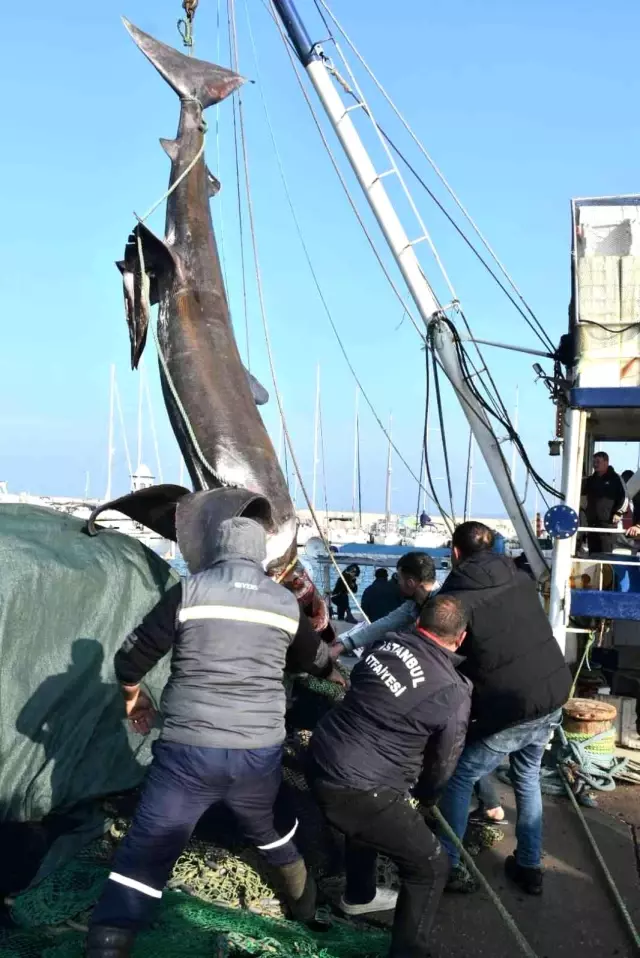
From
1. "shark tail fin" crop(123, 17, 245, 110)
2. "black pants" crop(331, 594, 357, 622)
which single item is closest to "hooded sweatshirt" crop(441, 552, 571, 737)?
"shark tail fin" crop(123, 17, 245, 110)

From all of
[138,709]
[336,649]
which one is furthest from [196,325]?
[138,709]

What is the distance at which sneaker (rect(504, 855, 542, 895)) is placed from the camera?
13.3ft

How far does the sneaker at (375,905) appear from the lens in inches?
148

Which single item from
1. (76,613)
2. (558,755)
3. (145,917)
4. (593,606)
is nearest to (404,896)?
(145,917)

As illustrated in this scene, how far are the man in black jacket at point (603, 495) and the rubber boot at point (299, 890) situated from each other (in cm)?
555

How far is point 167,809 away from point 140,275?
440cm

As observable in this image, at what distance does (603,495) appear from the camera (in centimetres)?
821

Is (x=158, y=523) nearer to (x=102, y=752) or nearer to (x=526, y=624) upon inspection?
(x=102, y=752)

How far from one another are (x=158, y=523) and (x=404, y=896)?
132 inches

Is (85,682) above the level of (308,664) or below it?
below

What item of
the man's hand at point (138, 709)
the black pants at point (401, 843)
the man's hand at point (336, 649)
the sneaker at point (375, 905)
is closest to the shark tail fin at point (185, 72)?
the man's hand at point (336, 649)

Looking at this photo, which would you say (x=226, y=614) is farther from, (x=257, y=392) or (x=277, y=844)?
(x=257, y=392)

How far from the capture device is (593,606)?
6.50 m

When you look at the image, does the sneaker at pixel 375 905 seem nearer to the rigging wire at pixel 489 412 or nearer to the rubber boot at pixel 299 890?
the rubber boot at pixel 299 890
